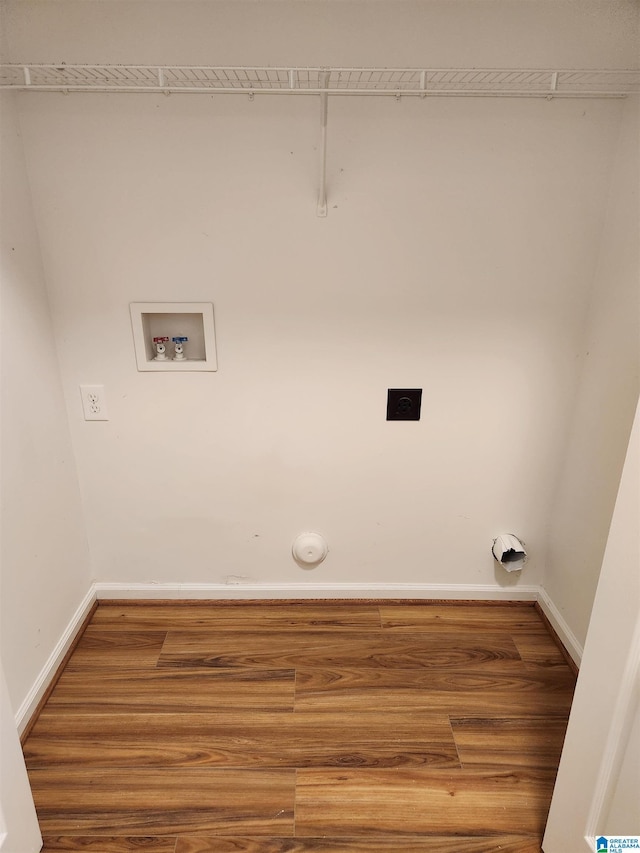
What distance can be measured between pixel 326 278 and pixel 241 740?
1489 mm

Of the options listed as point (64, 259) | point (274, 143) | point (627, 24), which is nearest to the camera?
point (627, 24)

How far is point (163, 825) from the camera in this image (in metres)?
1.35

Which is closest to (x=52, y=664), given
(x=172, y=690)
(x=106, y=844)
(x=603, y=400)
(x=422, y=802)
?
(x=172, y=690)

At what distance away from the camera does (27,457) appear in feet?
5.32

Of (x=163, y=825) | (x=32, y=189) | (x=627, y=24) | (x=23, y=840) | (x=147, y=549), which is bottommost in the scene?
(x=163, y=825)

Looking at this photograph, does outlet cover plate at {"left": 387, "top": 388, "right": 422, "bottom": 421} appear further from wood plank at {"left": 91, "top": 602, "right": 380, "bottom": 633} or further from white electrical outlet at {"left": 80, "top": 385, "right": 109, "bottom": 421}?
white electrical outlet at {"left": 80, "top": 385, "right": 109, "bottom": 421}

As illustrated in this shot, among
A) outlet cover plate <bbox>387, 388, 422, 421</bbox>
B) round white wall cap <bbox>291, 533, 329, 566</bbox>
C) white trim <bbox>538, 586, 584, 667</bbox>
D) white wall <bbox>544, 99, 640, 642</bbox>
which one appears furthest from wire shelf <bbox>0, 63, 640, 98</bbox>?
white trim <bbox>538, 586, 584, 667</bbox>

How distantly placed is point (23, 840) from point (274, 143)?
196cm

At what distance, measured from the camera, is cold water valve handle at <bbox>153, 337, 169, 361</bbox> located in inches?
71.8

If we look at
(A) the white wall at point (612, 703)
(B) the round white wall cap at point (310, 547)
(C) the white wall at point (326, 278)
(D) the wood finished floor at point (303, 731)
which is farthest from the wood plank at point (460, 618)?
(A) the white wall at point (612, 703)

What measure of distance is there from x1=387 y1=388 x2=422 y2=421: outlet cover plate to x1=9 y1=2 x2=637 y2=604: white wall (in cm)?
3

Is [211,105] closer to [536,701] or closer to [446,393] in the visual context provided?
[446,393]

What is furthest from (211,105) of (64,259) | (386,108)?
(64,259)

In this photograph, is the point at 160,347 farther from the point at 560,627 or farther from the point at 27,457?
the point at 560,627
